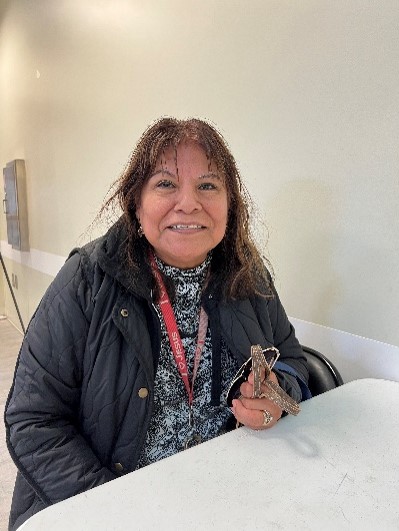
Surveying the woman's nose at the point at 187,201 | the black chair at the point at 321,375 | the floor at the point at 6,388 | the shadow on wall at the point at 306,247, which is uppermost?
the woman's nose at the point at 187,201

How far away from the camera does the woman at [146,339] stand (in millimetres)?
→ 809

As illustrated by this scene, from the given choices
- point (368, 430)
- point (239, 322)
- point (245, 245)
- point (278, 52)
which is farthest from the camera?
point (278, 52)

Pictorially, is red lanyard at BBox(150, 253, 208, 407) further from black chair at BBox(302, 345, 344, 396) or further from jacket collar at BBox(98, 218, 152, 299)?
black chair at BBox(302, 345, 344, 396)

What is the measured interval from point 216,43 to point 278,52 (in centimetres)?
31

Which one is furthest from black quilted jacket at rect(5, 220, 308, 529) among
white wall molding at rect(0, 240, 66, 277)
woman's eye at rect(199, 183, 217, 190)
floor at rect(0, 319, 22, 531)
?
white wall molding at rect(0, 240, 66, 277)

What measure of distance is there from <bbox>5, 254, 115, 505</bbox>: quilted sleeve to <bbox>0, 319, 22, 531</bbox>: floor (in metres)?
0.59

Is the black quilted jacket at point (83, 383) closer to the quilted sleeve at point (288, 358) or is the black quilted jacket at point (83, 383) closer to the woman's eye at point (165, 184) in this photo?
the quilted sleeve at point (288, 358)

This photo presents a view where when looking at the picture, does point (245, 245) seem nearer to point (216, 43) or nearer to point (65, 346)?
point (65, 346)

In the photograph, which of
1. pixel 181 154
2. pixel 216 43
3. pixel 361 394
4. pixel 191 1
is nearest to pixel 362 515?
pixel 361 394

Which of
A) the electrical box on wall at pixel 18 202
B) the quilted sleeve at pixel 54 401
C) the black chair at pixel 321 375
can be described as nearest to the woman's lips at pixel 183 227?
the quilted sleeve at pixel 54 401

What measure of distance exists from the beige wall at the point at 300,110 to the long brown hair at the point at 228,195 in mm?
201

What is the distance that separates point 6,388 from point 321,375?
7.55 ft

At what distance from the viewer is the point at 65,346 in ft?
2.72

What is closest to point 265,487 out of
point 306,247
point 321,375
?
point 321,375
